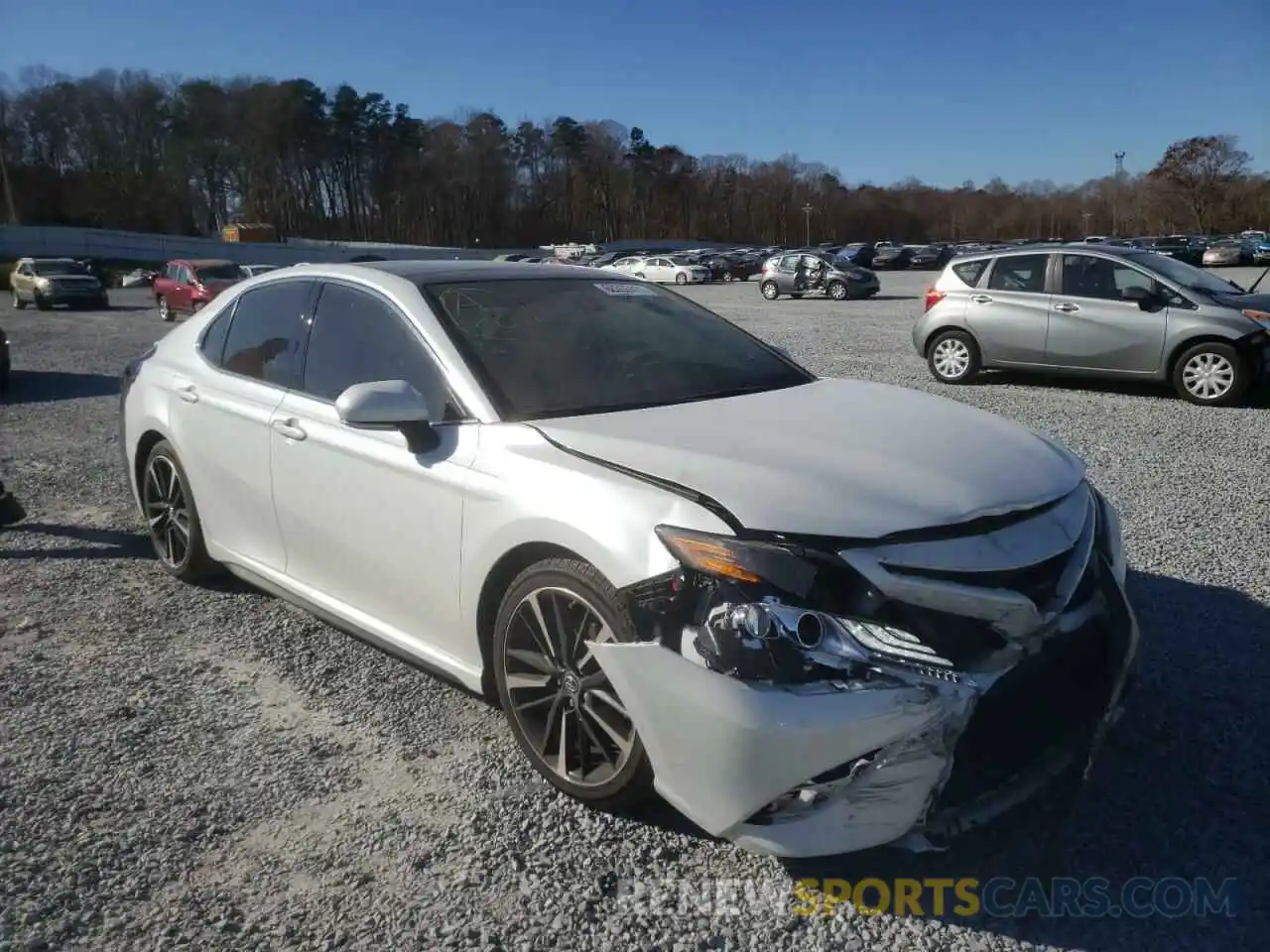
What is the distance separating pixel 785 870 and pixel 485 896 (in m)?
0.78

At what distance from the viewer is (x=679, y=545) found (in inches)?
97.5

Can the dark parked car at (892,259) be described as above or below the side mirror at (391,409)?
above

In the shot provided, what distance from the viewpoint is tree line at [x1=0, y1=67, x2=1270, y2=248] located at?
8869cm

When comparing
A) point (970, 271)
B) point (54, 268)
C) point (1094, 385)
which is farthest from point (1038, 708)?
point (54, 268)

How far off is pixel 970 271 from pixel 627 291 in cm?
872

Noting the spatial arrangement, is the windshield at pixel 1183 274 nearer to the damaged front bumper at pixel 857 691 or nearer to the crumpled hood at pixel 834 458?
the crumpled hood at pixel 834 458

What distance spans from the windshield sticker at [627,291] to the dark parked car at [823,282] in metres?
27.9

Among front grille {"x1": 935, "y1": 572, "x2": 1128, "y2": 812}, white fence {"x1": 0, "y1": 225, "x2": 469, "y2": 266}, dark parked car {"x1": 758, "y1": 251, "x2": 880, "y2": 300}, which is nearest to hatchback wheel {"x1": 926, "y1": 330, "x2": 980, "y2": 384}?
front grille {"x1": 935, "y1": 572, "x2": 1128, "y2": 812}

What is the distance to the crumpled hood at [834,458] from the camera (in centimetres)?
251

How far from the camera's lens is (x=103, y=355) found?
17.4 meters

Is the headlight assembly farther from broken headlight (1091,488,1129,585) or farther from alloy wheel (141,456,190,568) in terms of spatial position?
alloy wheel (141,456,190,568)

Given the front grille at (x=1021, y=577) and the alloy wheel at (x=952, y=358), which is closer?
the front grille at (x=1021, y=577)

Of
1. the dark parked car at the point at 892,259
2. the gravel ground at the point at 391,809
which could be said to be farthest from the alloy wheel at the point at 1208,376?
the dark parked car at the point at 892,259

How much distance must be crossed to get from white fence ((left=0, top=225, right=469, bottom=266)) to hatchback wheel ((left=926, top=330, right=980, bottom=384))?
50.9m
